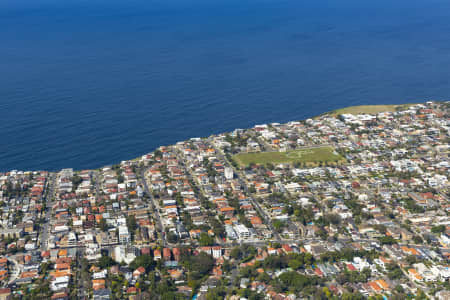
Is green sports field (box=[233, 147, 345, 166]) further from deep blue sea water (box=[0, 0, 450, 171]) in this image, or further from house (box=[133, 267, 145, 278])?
house (box=[133, 267, 145, 278])

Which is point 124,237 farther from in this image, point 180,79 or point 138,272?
point 180,79

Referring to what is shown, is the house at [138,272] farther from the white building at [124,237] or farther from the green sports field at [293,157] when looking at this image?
the green sports field at [293,157]

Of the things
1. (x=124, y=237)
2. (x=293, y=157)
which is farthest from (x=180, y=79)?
(x=124, y=237)

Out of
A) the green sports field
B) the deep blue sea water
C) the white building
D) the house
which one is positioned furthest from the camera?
the deep blue sea water

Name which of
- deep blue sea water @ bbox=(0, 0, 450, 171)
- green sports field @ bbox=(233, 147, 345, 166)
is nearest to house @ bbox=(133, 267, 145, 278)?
green sports field @ bbox=(233, 147, 345, 166)

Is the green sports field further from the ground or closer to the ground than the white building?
closer to the ground

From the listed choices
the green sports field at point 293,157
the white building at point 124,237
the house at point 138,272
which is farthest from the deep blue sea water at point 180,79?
the house at point 138,272

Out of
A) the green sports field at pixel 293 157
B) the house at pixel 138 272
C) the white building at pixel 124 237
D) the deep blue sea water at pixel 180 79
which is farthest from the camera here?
the deep blue sea water at pixel 180 79
